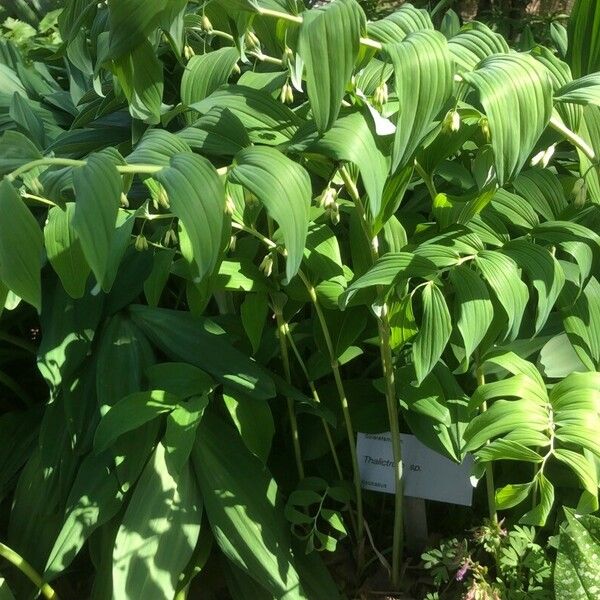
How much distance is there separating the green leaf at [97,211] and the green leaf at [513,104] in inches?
11.8

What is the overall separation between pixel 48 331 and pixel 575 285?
2.07ft

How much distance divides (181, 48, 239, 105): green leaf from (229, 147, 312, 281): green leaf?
20 centimetres

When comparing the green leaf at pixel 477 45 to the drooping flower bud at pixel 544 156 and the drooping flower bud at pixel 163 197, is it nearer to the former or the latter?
the drooping flower bud at pixel 544 156

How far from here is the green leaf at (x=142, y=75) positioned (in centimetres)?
66

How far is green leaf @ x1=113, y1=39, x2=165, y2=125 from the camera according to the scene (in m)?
0.66

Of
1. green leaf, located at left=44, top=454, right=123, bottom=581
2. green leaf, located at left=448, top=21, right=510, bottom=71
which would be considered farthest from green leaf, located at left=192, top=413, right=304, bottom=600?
green leaf, located at left=448, top=21, right=510, bottom=71

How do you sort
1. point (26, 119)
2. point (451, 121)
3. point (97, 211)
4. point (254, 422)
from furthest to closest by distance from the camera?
point (26, 119) → point (254, 422) → point (451, 121) → point (97, 211)

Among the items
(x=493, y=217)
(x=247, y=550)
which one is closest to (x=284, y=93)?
(x=493, y=217)

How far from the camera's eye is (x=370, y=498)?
1.08 m

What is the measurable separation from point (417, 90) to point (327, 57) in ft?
0.25

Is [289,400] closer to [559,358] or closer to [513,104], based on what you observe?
[559,358]

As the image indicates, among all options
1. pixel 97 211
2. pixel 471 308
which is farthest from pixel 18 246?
pixel 471 308

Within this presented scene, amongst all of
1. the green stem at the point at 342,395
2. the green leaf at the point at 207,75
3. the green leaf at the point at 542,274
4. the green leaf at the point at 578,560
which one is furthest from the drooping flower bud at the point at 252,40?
the green leaf at the point at 578,560

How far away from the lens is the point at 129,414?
0.82 meters
